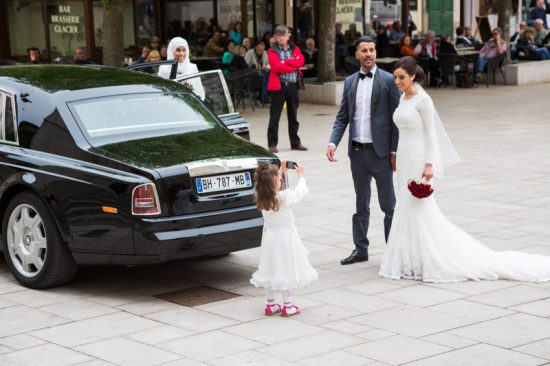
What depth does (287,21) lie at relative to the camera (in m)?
28.9

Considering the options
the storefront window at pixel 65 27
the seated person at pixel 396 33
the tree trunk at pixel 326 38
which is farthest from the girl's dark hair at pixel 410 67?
the seated person at pixel 396 33

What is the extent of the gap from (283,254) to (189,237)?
2.41ft

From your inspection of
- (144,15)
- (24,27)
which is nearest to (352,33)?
(144,15)

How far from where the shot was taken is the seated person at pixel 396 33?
2938 centimetres

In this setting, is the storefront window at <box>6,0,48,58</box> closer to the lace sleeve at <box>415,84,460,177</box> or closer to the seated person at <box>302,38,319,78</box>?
the seated person at <box>302,38,319,78</box>

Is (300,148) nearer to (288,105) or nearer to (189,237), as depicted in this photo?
(288,105)

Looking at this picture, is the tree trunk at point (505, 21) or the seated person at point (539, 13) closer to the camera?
the tree trunk at point (505, 21)

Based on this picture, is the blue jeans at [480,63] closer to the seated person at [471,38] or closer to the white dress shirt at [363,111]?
the seated person at [471,38]

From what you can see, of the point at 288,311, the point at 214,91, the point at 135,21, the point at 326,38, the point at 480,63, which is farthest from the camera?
the point at 135,21

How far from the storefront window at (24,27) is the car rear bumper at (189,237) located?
69.7 feet

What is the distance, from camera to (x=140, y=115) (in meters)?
8.48

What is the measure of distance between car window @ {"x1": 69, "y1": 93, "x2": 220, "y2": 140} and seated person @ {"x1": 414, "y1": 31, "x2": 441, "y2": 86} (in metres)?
17.6

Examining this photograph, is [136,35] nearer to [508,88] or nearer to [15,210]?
[508,88]

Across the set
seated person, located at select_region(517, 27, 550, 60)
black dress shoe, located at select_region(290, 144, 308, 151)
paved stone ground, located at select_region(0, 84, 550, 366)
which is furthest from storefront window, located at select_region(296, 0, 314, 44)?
paved stone ground, located at select_region(0, 84, 550, 366)
